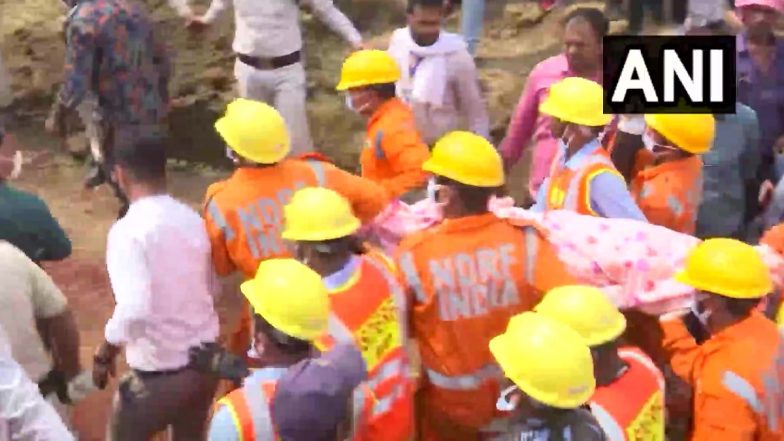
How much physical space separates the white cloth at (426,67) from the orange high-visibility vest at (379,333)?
2.06m

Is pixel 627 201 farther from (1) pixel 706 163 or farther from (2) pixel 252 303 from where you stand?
(2) pixel 252 303

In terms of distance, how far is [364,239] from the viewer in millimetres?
4215

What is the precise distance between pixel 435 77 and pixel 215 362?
242 centimetres

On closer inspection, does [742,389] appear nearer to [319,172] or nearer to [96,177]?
[319,172]

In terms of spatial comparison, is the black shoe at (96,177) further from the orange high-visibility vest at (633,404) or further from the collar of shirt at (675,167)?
the orange high-visibility vest at (633,404)

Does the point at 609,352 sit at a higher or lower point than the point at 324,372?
lower

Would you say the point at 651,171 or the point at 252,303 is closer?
the point at 252,303

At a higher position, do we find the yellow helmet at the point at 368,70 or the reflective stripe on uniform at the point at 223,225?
the yellow helmet at the point at 368,70

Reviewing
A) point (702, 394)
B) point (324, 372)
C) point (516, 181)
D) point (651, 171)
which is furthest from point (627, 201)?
point (516, 181)

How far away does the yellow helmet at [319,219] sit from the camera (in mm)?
3594

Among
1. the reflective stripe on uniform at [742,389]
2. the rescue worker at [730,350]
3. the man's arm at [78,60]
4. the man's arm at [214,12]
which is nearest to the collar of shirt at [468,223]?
the rescue worker at [730,350]

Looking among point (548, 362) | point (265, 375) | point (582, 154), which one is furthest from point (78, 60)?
point (548, 362)

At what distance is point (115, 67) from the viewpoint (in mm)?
6328

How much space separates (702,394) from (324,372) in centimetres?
128
